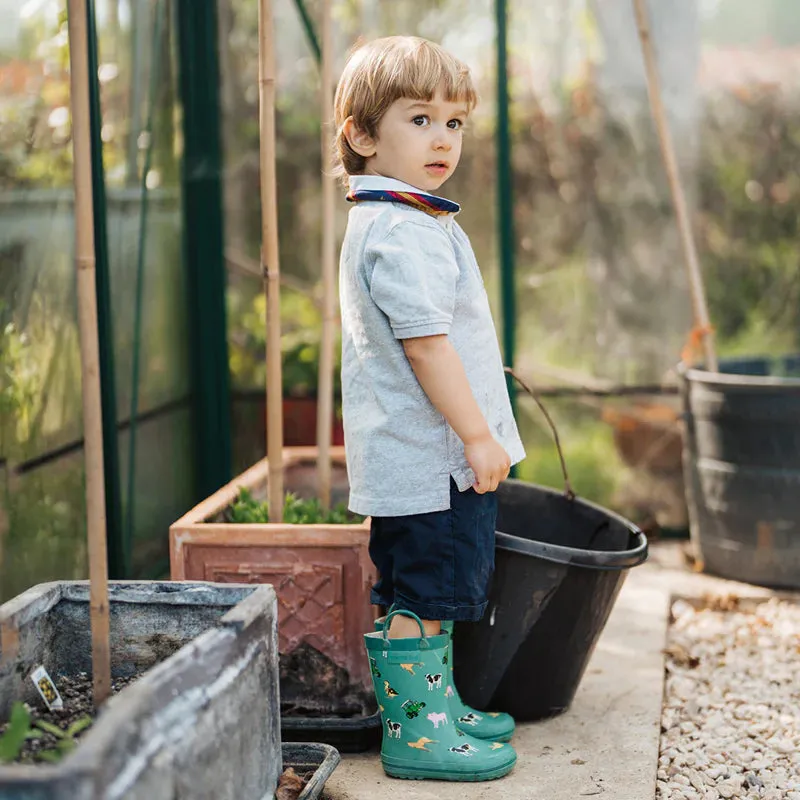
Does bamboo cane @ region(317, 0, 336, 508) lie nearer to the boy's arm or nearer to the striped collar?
the striped collar

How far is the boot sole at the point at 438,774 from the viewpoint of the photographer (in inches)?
83.2

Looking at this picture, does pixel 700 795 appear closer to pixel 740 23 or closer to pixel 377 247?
pixel 377 247

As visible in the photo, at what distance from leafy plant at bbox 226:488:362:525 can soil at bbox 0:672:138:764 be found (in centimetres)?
72

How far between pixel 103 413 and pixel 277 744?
1210mm

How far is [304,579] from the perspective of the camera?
2.32 metres

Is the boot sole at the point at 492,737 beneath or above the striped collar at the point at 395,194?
beneath

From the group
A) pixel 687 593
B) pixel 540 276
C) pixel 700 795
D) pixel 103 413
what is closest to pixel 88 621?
pixel 103 413

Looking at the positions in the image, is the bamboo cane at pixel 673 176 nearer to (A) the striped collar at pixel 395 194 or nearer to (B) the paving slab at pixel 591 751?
(B) the paving slab at pixel 591 751

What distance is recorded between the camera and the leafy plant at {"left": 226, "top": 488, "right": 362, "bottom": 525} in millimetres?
2512

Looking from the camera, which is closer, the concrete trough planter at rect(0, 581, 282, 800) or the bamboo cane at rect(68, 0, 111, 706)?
the concrete trough planter at rect(0, 581, 282, 800)

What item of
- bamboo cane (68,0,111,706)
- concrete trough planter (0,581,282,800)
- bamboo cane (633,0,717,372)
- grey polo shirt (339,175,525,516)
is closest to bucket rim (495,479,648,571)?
grey polo shirt (339,175,525,516)

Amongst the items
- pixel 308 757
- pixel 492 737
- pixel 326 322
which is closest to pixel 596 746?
pixel 492 737

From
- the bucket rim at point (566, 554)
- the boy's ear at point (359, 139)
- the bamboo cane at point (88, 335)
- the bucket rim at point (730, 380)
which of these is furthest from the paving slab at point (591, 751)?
the boy's ear at point (359, 139)

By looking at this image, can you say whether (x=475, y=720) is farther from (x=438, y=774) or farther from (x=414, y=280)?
(x=414, y=280)
